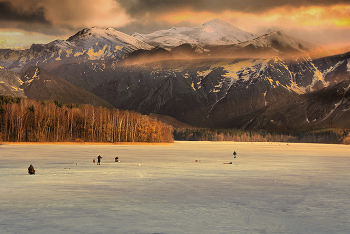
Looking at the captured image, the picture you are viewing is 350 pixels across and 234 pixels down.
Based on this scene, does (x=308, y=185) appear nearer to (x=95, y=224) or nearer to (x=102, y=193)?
(x=102, y=193)

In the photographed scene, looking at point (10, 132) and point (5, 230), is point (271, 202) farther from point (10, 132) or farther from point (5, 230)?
point (10, 132)

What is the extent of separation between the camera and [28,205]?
113ft

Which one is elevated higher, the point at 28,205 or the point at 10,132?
the point at 10,132

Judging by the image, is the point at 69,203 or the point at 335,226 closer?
the point at 335,226

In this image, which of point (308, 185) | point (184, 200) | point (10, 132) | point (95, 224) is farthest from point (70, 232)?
point (10, 132)

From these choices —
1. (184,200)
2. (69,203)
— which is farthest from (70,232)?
(184,200)

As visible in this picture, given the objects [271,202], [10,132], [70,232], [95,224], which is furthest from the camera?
[10,132]

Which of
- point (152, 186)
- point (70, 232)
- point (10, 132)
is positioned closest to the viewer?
point (70, 232)

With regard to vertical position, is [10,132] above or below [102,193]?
above

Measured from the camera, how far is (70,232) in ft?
86.1

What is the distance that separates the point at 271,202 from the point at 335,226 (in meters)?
8.56

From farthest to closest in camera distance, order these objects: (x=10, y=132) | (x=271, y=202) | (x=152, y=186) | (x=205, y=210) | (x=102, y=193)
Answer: (x=10, y=132)
(x=152, y=186)
(x=102, y=193)
(x=271, y=202)
(x=205, y=210)

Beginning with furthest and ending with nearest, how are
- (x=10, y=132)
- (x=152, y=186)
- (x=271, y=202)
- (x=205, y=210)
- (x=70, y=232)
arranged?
(x=10, y=132) → (x=152, y=186) → (x=271, y=202) → (x=205, y=210) → (x=70, y=232)

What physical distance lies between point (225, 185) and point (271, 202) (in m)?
10.8
